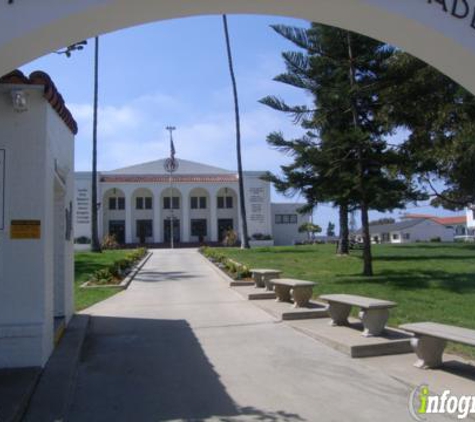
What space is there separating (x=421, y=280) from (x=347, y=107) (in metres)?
5.96

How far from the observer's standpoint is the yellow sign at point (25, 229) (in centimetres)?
609

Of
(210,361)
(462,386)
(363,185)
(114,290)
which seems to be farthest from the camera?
(363,185)

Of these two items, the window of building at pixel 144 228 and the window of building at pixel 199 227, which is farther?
the window of building at pixel 199 227

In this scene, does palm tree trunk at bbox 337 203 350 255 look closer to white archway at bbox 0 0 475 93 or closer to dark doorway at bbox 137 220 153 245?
white archway at bbox 0 0 475 93

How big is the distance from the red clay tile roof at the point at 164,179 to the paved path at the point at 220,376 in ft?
161

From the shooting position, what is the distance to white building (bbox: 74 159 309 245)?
5841 centimetres

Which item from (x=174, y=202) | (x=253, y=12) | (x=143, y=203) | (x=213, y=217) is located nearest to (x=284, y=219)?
(x=213, y=217)

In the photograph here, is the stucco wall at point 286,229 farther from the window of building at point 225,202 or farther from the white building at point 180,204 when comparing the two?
the window of building at point 225,202

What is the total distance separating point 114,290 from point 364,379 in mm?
10598

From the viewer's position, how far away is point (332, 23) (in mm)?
4395

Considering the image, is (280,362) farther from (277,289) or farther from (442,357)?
(277,289)

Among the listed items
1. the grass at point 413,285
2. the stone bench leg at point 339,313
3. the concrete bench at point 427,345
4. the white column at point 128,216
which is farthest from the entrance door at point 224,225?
the concrete bench at point 427,345

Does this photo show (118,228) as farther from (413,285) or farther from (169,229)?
(413,285)

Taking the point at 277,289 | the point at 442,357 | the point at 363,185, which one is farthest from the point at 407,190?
the point at 442,357
